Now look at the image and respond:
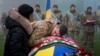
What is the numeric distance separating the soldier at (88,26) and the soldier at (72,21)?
0.14 metres

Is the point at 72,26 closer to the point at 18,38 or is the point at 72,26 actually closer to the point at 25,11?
the point at 25,11

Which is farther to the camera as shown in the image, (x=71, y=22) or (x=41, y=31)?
(x=71, y=22)

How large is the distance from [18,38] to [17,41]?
30mm

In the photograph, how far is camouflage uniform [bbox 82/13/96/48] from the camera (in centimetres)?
736

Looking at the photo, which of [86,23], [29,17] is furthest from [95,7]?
[29,17]

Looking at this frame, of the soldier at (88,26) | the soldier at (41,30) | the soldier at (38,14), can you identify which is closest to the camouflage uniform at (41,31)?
the soldier at (41,30)

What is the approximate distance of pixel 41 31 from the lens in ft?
11.2

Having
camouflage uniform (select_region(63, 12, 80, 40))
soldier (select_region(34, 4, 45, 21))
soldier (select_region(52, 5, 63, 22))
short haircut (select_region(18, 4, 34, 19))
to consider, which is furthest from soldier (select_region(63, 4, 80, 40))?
short haircut (select_region(18, 4, 34, 19))

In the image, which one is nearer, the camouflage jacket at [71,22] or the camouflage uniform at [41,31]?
the camouflage uniform at [41,31]

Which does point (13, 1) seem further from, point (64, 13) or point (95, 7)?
point (95, 7)

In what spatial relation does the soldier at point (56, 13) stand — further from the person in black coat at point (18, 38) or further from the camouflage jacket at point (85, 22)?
the person in black coat at point (18, 38)

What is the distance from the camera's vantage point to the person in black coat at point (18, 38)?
3354mm

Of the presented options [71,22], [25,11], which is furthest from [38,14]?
[25,11]

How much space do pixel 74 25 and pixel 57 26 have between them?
397 cm
